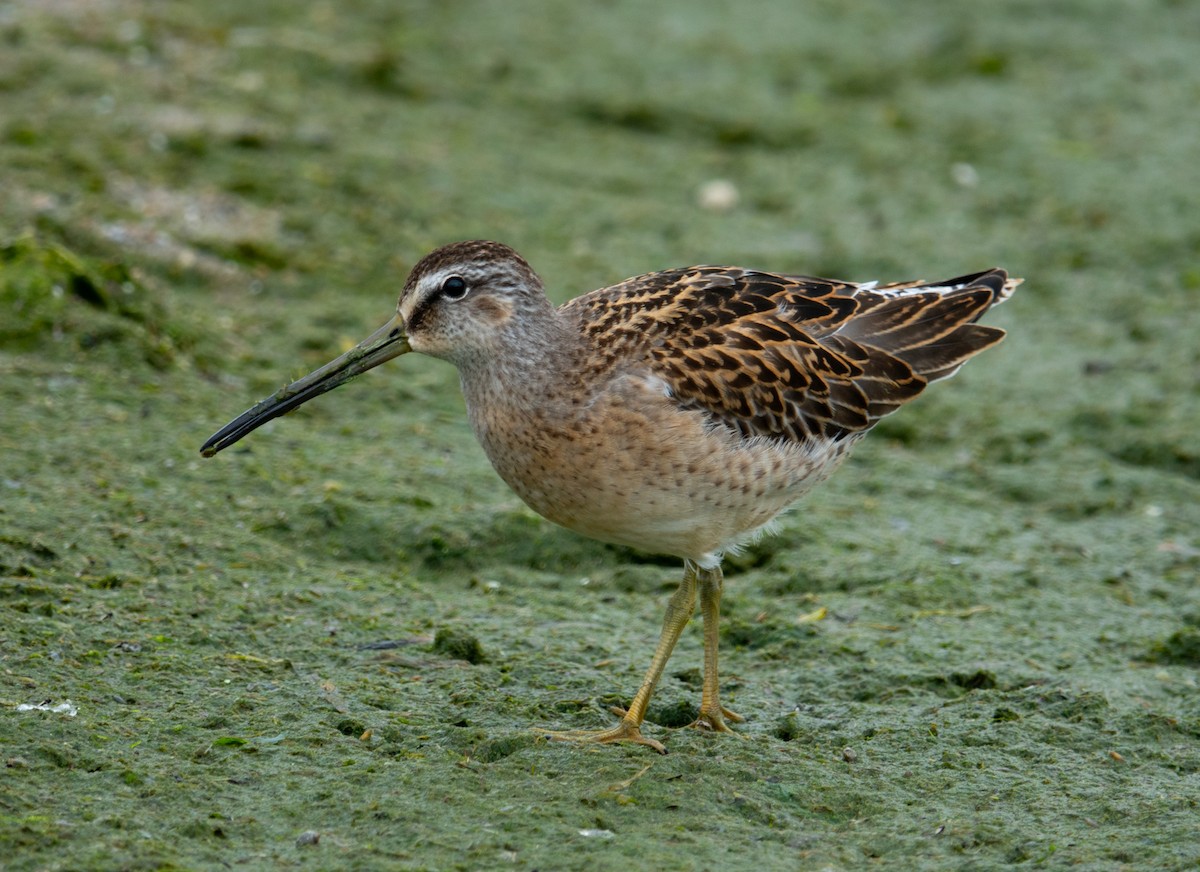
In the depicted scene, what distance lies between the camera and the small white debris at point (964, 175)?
10031mm

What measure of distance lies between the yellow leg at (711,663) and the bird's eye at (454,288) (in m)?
1.26

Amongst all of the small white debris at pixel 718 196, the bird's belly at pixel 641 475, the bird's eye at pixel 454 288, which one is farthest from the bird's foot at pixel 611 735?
the small white debris at pixel 718 196

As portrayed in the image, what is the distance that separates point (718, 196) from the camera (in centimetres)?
970

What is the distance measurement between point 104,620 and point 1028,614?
3466mm

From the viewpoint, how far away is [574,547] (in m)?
6.40

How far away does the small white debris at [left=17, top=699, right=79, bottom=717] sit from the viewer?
460cm

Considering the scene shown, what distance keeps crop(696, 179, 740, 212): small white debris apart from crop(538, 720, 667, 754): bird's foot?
5.24 m

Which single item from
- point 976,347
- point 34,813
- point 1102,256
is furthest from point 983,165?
point 34,813

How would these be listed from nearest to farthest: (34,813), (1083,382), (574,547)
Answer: (34,813) < (574,547) < (1083,382)

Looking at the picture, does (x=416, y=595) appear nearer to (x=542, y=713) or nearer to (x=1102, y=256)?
(x=542, y=713)

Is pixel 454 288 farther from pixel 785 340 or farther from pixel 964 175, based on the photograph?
pixel 964 175

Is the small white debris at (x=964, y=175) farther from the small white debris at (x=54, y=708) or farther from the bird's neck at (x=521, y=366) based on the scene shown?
the small white debris at (x=54, y=708)

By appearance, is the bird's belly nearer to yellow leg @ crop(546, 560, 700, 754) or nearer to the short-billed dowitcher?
the short-billed dowitcher

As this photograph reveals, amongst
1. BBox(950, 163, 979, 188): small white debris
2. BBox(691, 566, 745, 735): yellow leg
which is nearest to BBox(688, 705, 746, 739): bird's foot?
BBox(691, 566, 745, 735): yellow leg
